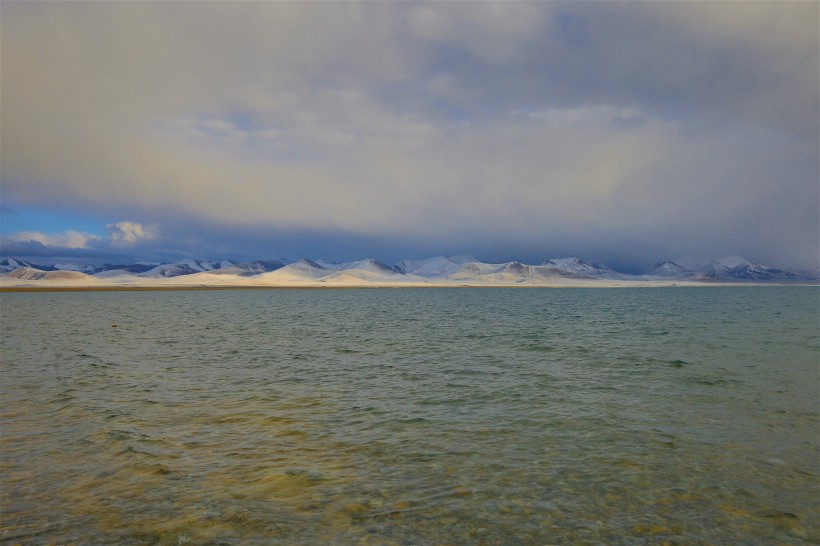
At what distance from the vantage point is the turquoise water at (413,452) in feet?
32.8

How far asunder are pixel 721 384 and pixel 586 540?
64.3ft

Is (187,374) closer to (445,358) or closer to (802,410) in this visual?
(445,358)

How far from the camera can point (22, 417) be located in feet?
61.2

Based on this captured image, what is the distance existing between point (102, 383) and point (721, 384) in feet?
106

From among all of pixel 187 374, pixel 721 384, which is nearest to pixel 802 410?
pixel 721 384

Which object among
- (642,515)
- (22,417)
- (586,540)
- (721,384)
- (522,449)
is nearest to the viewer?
(586,540)

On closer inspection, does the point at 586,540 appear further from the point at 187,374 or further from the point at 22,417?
the point at 187,374

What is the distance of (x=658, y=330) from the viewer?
5394cm

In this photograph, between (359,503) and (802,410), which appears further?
(802,410)

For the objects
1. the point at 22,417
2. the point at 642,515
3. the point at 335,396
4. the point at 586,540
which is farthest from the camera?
the point at 335,396

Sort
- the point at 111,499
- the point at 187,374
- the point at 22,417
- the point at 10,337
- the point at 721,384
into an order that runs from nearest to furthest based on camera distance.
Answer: the point at 111,499
the point at 22,417
the point at 721,384
the point at 187,374
the point at 10,337

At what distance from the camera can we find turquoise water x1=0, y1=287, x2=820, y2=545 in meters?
9.98

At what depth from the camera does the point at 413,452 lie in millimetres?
14492

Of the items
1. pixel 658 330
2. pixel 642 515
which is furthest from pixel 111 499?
pixel 658 330
